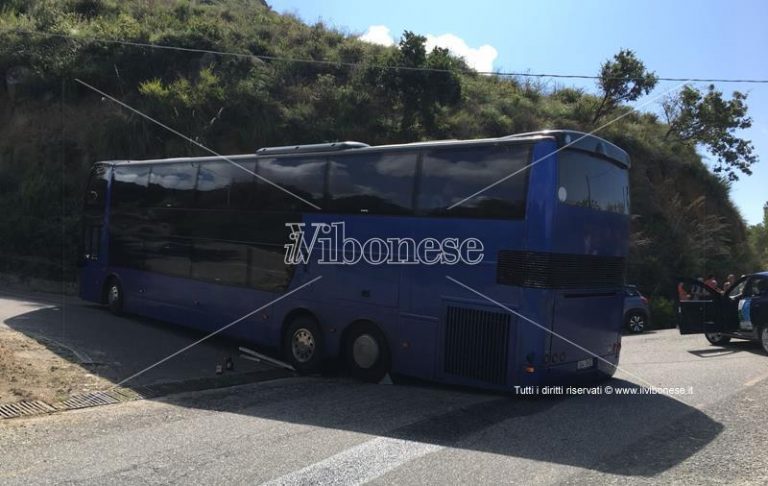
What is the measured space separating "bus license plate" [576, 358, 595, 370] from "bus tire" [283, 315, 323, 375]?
12.3 ft

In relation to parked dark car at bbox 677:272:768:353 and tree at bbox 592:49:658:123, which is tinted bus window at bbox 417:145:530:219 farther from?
tree at bbox 592:49:658:123

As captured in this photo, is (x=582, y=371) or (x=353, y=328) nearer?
(x=582, y=371)

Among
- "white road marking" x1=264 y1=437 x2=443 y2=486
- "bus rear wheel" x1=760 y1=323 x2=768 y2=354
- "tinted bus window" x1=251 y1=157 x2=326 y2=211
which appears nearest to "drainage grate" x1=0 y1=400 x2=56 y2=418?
"white road marking" x1=264 y1=437 x2=443 y2=486

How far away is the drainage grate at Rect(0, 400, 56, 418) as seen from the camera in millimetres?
6810

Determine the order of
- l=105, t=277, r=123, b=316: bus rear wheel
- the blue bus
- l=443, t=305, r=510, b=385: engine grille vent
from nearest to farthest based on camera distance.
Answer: the blue bus → l=443, t=305, r=510, b=385: engine grille vent → l=105, t=277, r=123, b=316: bus rear wheel

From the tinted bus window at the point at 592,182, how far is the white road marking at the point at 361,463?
3.54 m

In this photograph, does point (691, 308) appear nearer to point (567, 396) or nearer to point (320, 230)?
point (567, 396)

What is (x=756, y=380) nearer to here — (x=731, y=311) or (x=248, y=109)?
(x=731, y=311)

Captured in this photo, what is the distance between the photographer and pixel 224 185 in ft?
36.9

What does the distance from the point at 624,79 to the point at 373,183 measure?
81.0 feet

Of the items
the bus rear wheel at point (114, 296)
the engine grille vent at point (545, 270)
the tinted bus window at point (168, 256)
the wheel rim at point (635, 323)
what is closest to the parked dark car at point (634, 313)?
the wheel rim at point (635, 323)

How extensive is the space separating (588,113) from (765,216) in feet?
156

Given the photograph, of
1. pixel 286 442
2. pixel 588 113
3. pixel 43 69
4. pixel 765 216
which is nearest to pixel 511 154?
pixel 286 442

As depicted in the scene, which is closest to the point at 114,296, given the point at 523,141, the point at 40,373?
the point at 40,373
